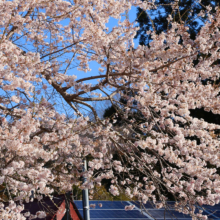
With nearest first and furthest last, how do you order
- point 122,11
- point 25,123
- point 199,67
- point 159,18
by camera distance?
1. point 25,123
2. point 199,67
3. point 122,11
4. point 159,18

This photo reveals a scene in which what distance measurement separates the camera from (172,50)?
396 cm

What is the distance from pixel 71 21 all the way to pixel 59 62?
89 cm

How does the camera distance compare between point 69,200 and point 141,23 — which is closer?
point 69,200

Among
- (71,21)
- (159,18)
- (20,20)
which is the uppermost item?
(159,18)

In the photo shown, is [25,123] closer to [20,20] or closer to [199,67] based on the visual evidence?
[20,20]

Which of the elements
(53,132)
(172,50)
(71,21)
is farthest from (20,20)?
(172,50)

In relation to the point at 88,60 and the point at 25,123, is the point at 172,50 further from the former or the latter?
the point at 88,60

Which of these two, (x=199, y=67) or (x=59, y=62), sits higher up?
(x=59, y=62)

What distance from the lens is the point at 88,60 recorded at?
20.5 ft

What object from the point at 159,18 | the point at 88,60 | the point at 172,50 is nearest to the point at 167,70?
the point at 172,50

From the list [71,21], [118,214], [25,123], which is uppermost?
[71,21]

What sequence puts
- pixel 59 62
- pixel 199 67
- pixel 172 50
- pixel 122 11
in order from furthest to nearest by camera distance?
pixel 59 62
pixel 122 11
pixel 199 67
pixel 172 50

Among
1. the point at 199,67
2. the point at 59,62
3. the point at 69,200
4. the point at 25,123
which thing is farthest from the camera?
the point at 59,62

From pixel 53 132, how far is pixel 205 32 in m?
2.72
